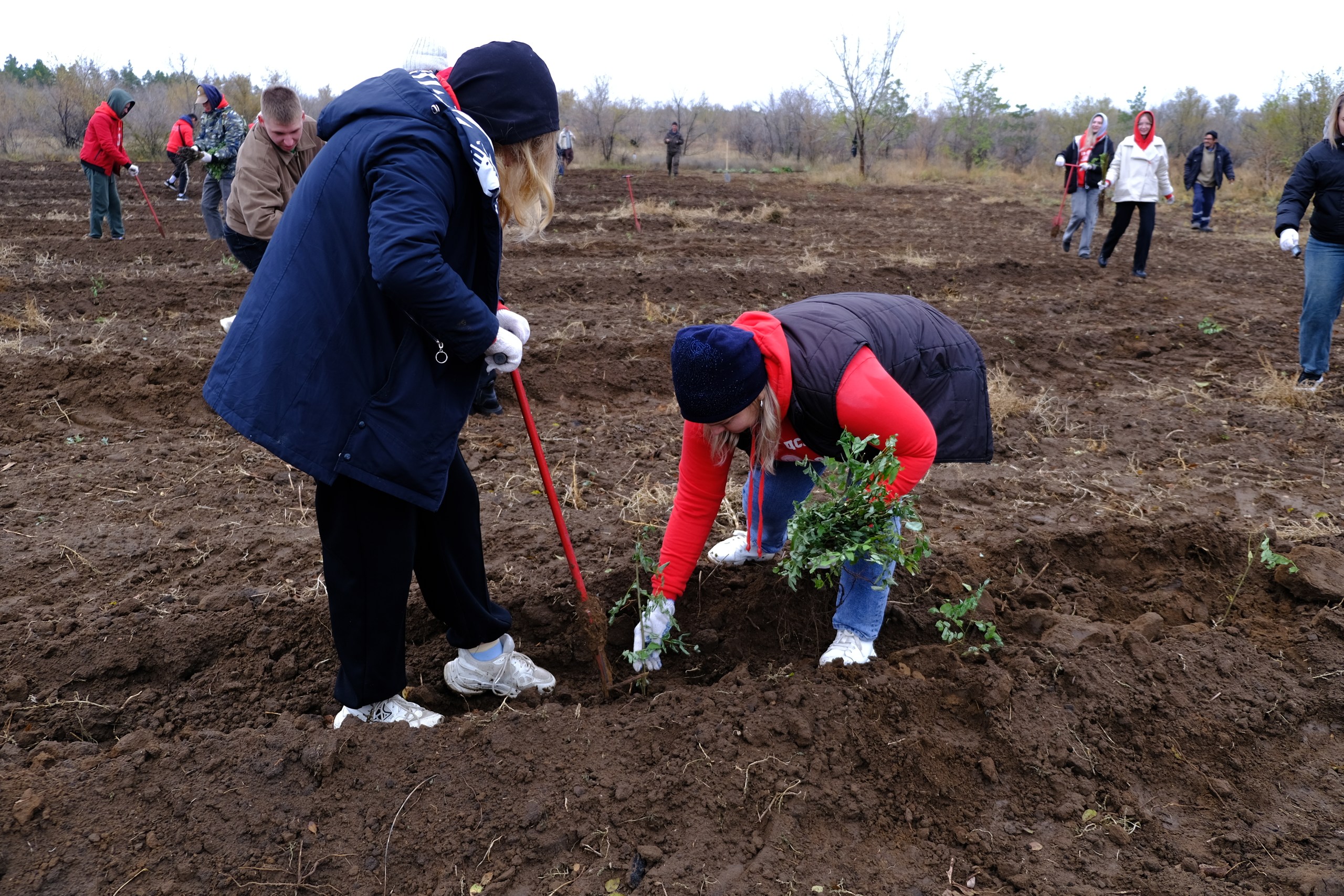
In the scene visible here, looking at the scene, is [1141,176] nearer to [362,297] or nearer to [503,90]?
[503,90]

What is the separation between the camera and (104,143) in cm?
1056

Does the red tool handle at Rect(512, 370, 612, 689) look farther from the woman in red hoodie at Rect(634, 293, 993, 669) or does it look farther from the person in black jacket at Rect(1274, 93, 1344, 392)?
the person in black jacket at Rect(1274, 93, 1344, 392)

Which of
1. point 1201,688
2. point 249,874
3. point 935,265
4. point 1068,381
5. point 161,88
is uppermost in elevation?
point 161,88

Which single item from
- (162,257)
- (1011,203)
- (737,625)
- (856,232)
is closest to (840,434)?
(737,625)

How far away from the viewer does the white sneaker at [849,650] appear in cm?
298

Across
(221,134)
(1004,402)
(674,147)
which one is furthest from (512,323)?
(674,147)

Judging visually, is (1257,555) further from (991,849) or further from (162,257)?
(162,257)

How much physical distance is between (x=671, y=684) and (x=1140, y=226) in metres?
9.43

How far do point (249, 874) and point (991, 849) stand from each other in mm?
1914

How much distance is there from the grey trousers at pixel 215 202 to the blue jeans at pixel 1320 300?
9.87 meters

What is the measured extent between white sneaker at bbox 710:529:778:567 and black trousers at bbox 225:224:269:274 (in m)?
3.62

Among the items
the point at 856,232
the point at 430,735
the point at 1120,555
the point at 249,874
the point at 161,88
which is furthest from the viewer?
the point at 161,88

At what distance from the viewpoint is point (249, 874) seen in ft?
7.22

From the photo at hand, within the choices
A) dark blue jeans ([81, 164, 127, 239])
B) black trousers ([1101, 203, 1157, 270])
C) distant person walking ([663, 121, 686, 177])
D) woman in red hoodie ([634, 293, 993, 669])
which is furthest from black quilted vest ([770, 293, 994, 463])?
distant person walking ([663, 121, 686, 177])
